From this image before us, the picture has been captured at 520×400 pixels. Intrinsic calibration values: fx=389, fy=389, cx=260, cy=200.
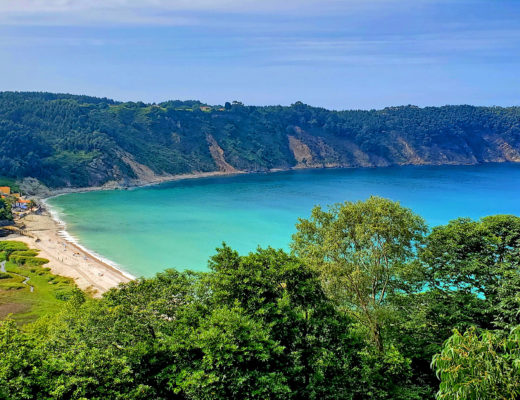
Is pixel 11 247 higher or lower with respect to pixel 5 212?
lower

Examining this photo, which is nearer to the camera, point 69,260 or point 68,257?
point 69,260

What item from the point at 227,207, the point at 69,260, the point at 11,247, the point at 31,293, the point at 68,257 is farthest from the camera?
the point at 227,207

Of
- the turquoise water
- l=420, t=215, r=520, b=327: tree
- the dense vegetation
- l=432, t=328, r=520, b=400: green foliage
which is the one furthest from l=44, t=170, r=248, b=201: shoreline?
l=432, t=328, r=520, b=400: green foliage

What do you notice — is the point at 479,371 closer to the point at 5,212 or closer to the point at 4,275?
the point at 4,275

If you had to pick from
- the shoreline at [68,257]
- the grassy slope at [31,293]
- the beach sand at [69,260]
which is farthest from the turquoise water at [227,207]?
the grassy slope at [31,293]

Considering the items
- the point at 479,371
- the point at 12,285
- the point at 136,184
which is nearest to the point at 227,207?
the point at 136,184

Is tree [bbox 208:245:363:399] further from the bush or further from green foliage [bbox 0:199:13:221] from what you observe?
green foliage [bbox 0:199:13:221]

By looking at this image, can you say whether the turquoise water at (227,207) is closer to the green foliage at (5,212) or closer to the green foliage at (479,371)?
the green foliage at (5,212)

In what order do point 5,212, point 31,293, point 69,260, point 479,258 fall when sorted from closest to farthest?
point 479,258
point 31,293
point 69,260
point 5,212
